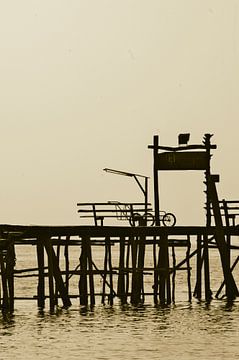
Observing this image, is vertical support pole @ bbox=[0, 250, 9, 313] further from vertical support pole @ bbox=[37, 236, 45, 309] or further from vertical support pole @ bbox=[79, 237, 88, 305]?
vertical support pole @ bbox=[79, 237, 88, 305]

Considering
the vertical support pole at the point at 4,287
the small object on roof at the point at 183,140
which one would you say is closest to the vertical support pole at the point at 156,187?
the small object on roof at the point at 183,140

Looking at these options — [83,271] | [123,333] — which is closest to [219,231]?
[83,271]

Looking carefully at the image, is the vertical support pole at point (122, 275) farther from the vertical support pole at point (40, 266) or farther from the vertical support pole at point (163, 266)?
the vertical support pole at point (40, 266)

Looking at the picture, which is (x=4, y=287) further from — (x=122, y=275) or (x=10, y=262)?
(x=122, y=275)

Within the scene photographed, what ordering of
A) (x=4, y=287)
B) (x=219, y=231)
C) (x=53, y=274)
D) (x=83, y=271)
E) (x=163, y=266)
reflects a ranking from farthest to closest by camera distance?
(x=219, y=231), (x=163, y=266), (x=83, y=271), (x=53, y=274), (x=4, y=287)

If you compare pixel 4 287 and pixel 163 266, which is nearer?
pixel 4 287

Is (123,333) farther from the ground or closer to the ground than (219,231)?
closer to the ground

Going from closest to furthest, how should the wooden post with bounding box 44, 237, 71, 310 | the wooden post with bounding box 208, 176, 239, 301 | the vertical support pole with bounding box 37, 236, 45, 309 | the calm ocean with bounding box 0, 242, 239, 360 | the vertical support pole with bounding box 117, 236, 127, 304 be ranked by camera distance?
the calm ocean with bounding box 0, 242, 239, 360
the wooden post with bounding box 44, 237, 71, 310
the vertical support pole with bounding box 37, 236, 45, 309
the wooden post with bounding box 208, 176, 239, 301
the vertical support pole with bounding box 117, 236, 127, 304

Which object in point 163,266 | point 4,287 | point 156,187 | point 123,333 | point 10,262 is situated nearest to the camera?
point 123,333

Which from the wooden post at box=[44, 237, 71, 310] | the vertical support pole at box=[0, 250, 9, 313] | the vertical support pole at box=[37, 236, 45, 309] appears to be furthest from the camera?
the vertical support pole at box=[37, 236, 45, 309]

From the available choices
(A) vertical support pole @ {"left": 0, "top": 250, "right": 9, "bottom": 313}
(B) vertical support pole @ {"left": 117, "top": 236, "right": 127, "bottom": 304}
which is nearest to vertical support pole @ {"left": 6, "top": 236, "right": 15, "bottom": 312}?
(A) vertical support pole @ {"left": 0, "top": 250, "right": 9, "bottom": 313}

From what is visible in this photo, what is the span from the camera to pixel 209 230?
28812mm

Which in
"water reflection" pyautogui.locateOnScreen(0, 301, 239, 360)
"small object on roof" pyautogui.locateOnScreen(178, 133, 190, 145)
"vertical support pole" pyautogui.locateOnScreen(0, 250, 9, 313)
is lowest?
"water reflection" pyautogui.locateOnScreen(0, 301, 239, 360)

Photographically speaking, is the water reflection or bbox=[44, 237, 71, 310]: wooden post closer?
the water reflection
